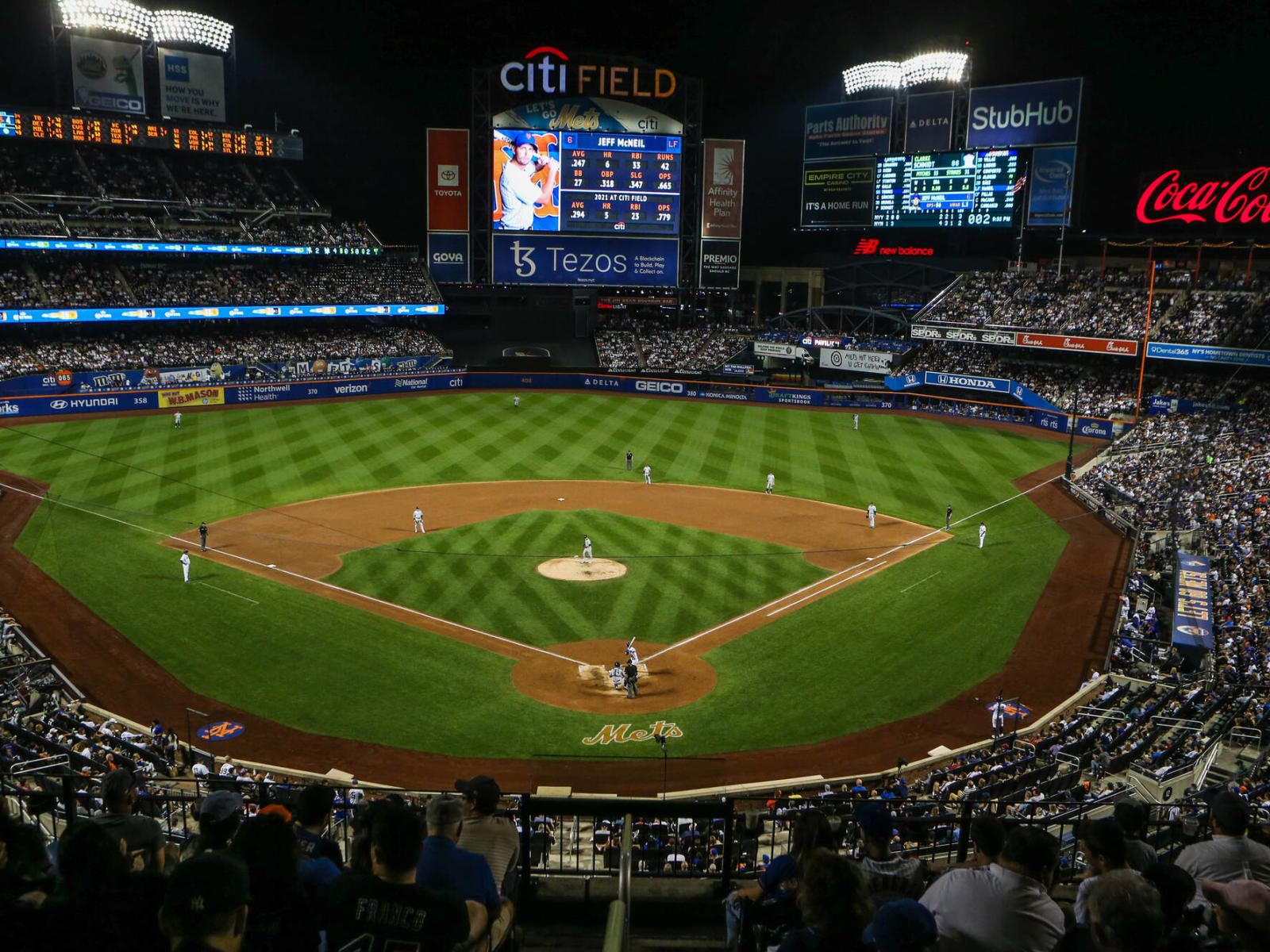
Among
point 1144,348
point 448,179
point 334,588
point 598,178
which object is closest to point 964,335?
point 1144,348

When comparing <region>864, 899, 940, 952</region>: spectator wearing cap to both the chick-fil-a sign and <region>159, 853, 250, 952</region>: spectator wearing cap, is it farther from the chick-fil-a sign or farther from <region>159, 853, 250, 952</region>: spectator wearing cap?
the chick-fil-a sign

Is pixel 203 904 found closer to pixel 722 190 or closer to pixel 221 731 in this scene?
pixel 221 731

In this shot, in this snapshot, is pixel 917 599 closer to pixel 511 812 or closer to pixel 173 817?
pixel 173 817

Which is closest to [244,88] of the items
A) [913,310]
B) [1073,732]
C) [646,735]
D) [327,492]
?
[327,492]

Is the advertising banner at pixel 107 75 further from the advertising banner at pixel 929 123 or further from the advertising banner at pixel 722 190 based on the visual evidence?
the advertising banner at pixel 929 123

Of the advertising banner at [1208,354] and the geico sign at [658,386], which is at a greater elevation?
the advertising banner at [1208,354]

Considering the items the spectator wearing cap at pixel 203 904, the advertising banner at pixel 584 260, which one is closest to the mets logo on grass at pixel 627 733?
the spectator wearing cap at pixel 203 904

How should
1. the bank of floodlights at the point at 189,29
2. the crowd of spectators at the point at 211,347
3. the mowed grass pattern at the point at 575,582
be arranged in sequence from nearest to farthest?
the mowed grass pattern at the point at 575,582 → the crowd of spectators at the point at 211,347 → the bank of floodlights at the point at 189,29
